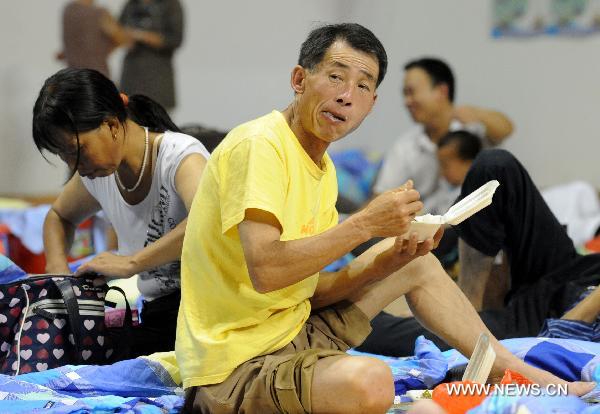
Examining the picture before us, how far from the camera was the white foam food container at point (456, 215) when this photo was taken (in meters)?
2.04

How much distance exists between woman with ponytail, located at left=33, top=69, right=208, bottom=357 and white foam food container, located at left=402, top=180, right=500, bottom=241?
683mm

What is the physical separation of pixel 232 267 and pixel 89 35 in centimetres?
374

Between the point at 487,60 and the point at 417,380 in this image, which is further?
the point at 487,60

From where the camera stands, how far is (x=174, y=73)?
562 centimetres

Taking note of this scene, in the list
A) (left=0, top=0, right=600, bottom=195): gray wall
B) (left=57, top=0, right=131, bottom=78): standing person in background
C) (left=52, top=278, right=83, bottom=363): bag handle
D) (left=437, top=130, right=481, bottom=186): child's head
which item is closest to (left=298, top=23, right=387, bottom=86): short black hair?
(left=52, top=278, right=83, bottom=363): bag handle

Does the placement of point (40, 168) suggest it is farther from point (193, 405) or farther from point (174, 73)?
point (193, 405)

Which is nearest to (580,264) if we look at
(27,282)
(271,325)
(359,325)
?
(359,325)

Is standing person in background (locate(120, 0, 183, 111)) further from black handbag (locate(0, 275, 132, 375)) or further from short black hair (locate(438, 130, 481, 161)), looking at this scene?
black handbag (locate(0, 275, 132, 375))

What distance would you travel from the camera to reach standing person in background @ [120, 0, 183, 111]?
5309mm

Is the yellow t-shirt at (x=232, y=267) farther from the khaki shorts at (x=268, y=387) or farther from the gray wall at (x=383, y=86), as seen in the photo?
the gray wall at (x=383, y=86)

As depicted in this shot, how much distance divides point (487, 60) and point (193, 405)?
3.76m

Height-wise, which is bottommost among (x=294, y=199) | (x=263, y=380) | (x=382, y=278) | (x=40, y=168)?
(x=40, y=168)

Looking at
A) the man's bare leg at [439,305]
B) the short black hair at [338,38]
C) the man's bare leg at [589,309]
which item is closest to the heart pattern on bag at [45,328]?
the man's bare leg at [439,305]

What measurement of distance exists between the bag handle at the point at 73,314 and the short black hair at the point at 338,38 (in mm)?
863
